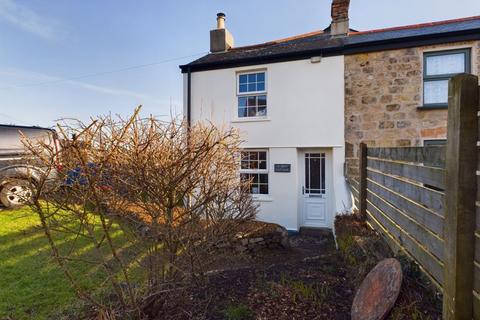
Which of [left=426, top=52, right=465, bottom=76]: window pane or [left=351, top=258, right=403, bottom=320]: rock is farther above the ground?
[left=426, top=52, right=465, bottom=76]: window pane

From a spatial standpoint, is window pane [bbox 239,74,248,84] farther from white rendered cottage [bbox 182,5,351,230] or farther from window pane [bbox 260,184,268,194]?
window pane [bbox 260,184,268,194]

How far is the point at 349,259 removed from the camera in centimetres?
379

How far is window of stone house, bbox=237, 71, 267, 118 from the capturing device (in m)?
8.90

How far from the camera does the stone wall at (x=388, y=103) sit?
7414 millimetres

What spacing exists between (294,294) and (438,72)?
24.2ft

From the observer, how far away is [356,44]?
25.5 ft

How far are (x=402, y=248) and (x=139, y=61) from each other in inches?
670

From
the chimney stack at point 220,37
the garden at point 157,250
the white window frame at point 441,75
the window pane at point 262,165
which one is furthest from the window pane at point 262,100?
the garden at point 157,250

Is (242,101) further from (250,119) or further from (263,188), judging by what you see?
(263,188)

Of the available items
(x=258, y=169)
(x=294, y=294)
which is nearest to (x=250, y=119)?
(x=258, y=169)

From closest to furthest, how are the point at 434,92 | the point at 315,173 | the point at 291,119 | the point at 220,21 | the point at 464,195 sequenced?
the point at 464,195 < the point at 434,92 < the point at 291,119 < the point at 315,173 < the point at 220,21

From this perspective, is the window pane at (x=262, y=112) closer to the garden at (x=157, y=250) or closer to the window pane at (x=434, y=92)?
the window pane at (x=434, y=92)

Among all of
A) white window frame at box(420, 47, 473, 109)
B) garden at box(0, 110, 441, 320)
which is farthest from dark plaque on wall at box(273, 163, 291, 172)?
garden at box(0, 110, 441, 320)

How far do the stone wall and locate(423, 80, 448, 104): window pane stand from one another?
195 mm
